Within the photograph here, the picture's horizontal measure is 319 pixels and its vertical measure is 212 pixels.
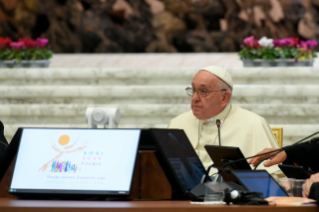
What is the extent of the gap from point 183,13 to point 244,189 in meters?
7.88

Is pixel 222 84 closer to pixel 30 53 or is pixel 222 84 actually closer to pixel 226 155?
pixel 226 155

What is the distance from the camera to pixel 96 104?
6.81 metres

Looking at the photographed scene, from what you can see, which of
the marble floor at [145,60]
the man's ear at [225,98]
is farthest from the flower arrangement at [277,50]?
the man's ear at [225,98]

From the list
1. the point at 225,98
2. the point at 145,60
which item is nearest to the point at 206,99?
the point at 225,98

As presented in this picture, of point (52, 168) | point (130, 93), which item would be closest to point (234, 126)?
point (52, 168)

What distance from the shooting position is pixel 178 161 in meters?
2.33

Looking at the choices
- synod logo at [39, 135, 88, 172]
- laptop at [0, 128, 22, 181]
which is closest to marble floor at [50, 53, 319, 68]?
laptop at [0, 128, 22, 181]

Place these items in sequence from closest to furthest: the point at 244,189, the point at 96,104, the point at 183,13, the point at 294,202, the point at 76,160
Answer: the point at 294,202 < the point at 244,189 < the point at 76,160 < the point at 96,104 < the point at 183,13

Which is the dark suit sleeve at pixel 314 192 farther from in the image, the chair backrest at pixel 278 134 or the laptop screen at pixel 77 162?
the chair backrest at pixel 278 134

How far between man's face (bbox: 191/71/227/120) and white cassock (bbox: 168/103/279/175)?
86 mm

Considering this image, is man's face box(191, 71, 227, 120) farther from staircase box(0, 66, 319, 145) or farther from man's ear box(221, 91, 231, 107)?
staircase box(0, 66, 319, 145)

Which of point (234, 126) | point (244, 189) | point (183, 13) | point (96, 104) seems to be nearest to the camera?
point (244, 189)

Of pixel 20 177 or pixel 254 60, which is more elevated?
pixel 254 60

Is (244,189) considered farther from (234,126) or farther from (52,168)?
(234,126)
